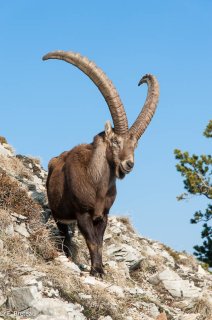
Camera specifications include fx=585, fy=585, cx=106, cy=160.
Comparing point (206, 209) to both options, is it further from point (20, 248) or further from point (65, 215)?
point (20, 248)

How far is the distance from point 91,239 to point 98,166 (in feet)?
4.59

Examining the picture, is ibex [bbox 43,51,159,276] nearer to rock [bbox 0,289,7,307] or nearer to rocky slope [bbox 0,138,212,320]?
rocky slope [bbox 0,138,212,320]

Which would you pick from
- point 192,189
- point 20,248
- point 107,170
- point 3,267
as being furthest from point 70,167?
point 192,189

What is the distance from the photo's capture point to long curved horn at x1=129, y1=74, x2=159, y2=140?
1135cm

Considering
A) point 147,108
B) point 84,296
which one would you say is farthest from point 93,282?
point 147,108

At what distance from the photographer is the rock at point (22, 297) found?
805cm

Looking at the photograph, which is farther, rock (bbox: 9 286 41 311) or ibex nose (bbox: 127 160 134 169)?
ibex nose (bbox: 127 160 134 169)

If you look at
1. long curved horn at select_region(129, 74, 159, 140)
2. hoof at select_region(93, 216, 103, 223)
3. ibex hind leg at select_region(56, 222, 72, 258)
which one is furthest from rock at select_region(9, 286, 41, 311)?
ibex hind leg at select_region(56, 222, 72, 258)

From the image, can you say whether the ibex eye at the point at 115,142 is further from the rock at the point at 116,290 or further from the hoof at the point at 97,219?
the rock at the point at 116,290

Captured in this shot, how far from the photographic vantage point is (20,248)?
10.1m

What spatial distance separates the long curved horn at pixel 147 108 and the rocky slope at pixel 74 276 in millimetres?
2577

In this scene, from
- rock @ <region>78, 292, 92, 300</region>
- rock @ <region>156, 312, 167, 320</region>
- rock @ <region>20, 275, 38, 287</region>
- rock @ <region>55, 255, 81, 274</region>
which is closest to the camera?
rock @ <region>20, 275, 38, 287</region>

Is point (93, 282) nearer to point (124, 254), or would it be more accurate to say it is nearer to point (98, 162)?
point (98, 162)

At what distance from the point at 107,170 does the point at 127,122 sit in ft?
3.26
